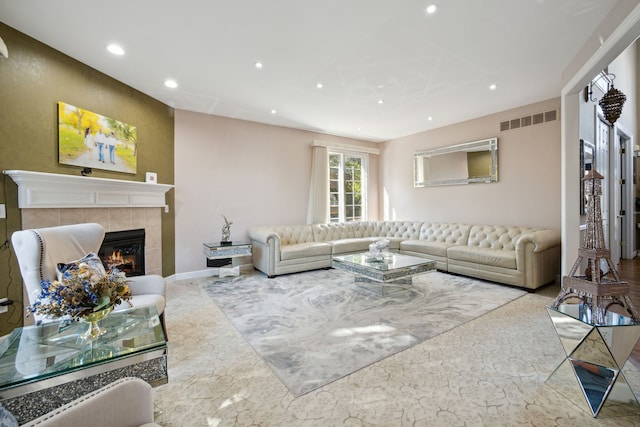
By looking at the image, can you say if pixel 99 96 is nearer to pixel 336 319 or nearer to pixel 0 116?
pixel 0 116

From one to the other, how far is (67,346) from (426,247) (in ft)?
15.9

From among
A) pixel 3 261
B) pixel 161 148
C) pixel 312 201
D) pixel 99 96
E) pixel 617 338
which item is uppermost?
pixel 99 96

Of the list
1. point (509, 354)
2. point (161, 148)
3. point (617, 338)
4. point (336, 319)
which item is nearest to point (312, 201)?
point (161, 148)

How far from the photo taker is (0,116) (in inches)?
96.3

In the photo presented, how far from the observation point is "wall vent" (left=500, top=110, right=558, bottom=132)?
4.29 m

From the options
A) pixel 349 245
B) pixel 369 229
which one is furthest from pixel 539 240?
pixel 369 229

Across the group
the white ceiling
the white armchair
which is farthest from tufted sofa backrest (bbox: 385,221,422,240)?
the white armchair

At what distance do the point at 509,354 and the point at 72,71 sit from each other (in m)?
5.06

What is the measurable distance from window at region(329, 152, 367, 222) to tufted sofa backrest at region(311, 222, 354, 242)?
50cm

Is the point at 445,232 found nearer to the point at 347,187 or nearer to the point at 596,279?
the point at 347,187

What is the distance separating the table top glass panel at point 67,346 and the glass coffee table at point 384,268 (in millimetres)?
2488

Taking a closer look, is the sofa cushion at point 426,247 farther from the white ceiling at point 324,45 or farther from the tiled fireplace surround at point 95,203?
the tiled fireplace surround at point 95,203

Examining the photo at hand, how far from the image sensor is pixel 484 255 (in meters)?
4.16

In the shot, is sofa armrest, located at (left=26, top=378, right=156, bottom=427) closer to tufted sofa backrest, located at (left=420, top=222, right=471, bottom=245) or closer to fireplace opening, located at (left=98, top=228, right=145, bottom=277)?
fireplace opening, located at (left=98, top=228, right=145, bottom=277)
